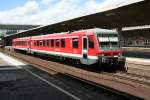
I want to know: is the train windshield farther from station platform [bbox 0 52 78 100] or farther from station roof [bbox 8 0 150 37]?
station platform [bbox 0 52 78 100]

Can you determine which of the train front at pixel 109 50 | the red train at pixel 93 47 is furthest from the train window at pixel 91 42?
the train front at pixel 109 50

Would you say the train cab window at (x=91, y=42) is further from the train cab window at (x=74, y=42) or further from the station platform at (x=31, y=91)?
the station platform at (x=31, y=91)

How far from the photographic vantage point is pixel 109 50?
1906 centimetres

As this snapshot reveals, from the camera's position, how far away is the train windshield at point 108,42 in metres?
19.1

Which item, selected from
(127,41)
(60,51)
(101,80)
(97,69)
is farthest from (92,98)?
(127,41)

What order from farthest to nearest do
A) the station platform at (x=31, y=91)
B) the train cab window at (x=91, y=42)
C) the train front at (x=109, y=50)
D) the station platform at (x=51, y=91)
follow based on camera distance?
the train cab window at (x=91, y=42) < the train front at (x=109, y=50) < the station platform at (x=31, y=91) < the station platform at (x=51, y=91)

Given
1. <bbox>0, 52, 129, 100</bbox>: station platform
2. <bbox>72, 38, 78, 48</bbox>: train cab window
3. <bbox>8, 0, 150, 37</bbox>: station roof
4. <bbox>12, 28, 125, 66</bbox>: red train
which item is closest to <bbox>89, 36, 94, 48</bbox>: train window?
<bbox>12, 28, 125, 66</bbox>: red train

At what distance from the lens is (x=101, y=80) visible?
1605 cm

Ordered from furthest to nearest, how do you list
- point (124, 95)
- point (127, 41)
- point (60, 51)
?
point (127, 41)
point (60, 51)
point (124, 95)

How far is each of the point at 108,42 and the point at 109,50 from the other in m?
0.66

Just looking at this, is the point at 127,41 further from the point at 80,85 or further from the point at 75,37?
the point at 80,85

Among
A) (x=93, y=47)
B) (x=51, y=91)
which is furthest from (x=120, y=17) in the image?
(x=51, y=91)

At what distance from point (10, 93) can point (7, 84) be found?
8.28 feet

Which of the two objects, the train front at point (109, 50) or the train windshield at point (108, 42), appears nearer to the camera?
the train front at point (109, 50)
